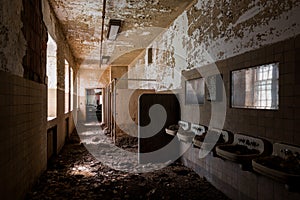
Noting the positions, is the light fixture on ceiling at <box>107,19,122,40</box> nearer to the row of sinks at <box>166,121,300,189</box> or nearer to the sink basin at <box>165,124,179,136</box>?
the sink basin at <box>165,124,179,136</box>

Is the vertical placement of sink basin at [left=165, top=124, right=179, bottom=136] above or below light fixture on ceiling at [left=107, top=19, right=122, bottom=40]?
below

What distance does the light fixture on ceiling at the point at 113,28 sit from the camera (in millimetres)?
4538

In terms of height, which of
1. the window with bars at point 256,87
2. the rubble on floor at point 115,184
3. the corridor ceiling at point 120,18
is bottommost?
the rubble on floor at point 115,184

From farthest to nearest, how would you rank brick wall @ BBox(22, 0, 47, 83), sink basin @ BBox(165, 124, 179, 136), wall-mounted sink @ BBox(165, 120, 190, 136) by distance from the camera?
wall-mounted sink @ BBox(165, 120, 190, 136)
sink basin @ BBox(165, 124, 179, 136)
brick wall @ BBox(22, 0, 47, 83)

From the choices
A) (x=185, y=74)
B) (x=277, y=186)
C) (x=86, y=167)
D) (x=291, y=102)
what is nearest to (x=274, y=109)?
(x=291, y=102)

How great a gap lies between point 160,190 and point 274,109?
163 centimetres

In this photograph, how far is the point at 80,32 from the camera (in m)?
5.37

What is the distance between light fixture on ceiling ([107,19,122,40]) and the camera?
4538 millimetres

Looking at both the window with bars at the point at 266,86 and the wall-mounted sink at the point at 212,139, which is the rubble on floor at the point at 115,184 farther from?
the window with bars at the point at 266,86

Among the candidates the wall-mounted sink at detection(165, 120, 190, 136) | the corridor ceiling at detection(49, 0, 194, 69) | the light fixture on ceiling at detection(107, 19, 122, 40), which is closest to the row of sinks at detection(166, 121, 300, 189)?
the wall-mounted sink at detection(165, 120, 190, 136)

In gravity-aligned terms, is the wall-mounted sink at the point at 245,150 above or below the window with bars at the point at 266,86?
below

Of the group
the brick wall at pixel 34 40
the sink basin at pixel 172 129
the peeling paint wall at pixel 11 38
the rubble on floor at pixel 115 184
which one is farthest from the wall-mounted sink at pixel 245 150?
the brick wall at pixel 34 40

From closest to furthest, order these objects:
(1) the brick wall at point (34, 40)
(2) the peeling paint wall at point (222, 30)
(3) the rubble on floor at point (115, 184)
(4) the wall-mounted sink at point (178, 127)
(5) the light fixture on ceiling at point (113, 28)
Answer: (2) the peeling paint wall at point (222, 30) → (1) the brick wall at point (34, 40) → (3) the rubble on floor at point (115, 184) → (4) the wall-mounted sink at point (178, 127) → (5) the light fixture on ceiling at point (113, 28)

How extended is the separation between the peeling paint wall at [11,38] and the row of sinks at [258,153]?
2.08m
